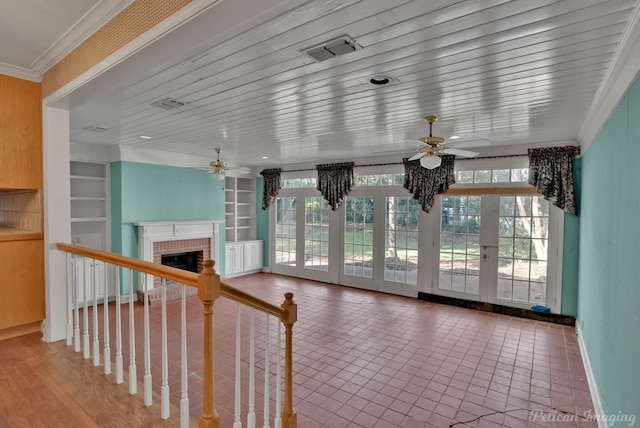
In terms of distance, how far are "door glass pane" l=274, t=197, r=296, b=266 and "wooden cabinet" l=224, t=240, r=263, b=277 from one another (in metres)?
0.48

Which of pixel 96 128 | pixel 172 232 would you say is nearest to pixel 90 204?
pixel 172 232

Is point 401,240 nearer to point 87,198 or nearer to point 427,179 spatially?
point 427,179

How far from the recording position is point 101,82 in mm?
2207

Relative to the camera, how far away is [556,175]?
15.4 ft

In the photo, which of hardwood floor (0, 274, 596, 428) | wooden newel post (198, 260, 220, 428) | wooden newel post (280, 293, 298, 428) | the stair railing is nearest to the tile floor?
hardwood floor (0, 274, 596, 428)

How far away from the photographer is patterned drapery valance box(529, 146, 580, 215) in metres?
4.61

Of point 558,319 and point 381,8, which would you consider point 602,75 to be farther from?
point 558,319

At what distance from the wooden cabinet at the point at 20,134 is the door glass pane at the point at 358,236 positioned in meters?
5.08

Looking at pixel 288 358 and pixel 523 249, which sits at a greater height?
pixel 523 249

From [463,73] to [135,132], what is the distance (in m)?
4.23

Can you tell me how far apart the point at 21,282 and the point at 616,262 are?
4.64m

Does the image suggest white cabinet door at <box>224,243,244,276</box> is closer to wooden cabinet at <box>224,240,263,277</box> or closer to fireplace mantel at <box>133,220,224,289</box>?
wooden cabinet at <box>224,240,263,277</box>

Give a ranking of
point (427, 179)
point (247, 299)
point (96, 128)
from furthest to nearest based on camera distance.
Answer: point (427, 179) → point (96, 128) → point (247, 299)

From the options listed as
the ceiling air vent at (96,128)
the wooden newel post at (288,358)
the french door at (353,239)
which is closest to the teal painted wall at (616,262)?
the wooden newel post at (288,358)
